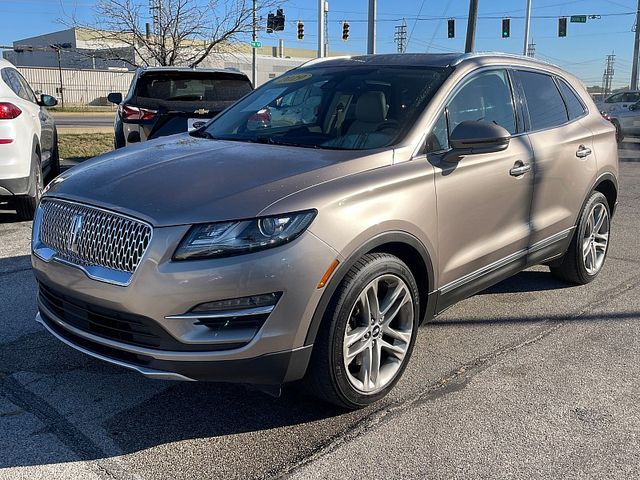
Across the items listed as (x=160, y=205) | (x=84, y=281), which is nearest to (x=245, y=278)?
(x=160, y=205)

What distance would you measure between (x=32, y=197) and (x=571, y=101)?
557cm

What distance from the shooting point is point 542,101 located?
4.81 metres

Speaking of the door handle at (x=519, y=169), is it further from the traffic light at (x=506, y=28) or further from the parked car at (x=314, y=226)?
the traffic light at (x=506, y=28)

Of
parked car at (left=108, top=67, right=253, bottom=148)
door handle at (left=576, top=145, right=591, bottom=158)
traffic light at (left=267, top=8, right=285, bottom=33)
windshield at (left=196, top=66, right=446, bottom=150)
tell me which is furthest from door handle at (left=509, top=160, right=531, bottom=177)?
traffic light at (left=267, top=8, right=285, bottom=33)

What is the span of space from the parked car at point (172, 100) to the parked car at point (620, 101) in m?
15.2

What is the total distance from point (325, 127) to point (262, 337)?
5.47 feet

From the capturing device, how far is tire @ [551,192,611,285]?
518 centimetres

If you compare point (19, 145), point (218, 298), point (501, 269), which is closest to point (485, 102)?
point (501, 269)

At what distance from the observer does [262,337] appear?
276 cm

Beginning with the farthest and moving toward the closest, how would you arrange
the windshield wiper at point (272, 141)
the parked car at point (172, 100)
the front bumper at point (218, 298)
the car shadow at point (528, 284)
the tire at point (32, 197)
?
1. the parked car at point (172, 100)
2. the tire at point (32, 197)
3. the car shadow at point (528, 284)
4. the windshield wiper at point (272, 141)
5. the front bumper at point (218, 298)

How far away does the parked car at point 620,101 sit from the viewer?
20094mm

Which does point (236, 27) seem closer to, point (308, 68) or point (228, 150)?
point (308, 68)

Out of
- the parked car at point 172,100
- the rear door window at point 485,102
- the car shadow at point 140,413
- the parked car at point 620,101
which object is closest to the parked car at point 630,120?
the parked car at point 620,101

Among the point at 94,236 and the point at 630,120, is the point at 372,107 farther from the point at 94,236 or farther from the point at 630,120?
the point at 630,120
